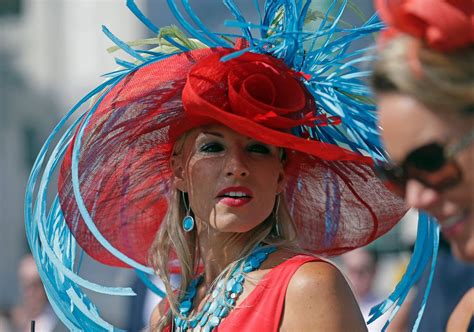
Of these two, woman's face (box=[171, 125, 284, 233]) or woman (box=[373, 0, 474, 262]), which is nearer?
woman (box=[373, 0, 474, 262])

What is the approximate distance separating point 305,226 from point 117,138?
2.08 feet

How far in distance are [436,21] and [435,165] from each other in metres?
0.19

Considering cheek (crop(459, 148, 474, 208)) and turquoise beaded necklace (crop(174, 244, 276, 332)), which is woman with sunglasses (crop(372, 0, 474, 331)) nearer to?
cheek (crop(459, 148, 474, 208))

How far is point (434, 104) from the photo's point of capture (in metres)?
1.27

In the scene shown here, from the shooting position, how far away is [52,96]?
10.4 meters

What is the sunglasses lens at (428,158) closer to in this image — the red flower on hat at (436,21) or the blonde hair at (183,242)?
the red flower on hat at (436,21)

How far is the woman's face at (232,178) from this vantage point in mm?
2529

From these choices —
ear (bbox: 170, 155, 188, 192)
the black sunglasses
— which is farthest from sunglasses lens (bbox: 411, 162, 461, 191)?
ear (bbox: 170, 155, 188, 192)

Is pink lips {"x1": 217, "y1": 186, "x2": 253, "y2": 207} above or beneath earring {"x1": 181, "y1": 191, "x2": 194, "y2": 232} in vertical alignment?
above

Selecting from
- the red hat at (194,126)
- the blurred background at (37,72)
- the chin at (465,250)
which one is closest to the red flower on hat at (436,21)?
the chin at (465,250)

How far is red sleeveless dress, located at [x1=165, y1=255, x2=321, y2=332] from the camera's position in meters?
2.37


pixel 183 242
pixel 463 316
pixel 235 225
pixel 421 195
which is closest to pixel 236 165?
pixel 235 225

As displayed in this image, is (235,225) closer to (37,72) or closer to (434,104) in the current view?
(434,104)

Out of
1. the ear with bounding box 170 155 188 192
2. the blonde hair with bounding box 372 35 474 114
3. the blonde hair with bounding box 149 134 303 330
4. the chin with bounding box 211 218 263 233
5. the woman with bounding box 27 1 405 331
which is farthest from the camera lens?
the ear with bounding box 170 155 188 192
